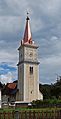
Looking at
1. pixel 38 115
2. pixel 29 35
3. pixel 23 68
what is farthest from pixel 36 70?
pixel 38 115

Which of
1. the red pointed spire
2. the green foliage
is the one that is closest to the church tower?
the red pointed spire

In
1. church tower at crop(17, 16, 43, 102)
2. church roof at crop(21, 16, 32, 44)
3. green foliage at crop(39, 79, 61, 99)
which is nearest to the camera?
church tower at crop(17, 16, 43, 102)

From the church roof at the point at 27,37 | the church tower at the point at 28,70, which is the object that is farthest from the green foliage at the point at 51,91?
the church roof at the point at 27,37

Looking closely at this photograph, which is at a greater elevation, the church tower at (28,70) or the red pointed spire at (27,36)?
the red pointed spire at (27,36)

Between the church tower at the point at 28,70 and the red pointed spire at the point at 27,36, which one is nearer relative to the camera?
the church tower at the point at 28,70

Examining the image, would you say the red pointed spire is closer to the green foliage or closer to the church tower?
the church tower

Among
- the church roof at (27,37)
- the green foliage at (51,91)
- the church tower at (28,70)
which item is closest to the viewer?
the church tower at (28,70)

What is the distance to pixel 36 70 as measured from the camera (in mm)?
101500

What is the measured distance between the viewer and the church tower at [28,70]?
320 ft

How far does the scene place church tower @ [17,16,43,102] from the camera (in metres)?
97.5

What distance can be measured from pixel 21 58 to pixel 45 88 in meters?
16.0

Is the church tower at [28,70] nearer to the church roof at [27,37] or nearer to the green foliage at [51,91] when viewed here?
the church roof at [27,37]

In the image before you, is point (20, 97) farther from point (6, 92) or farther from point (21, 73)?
point (6, 92)

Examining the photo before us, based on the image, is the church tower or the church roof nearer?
the church tower
